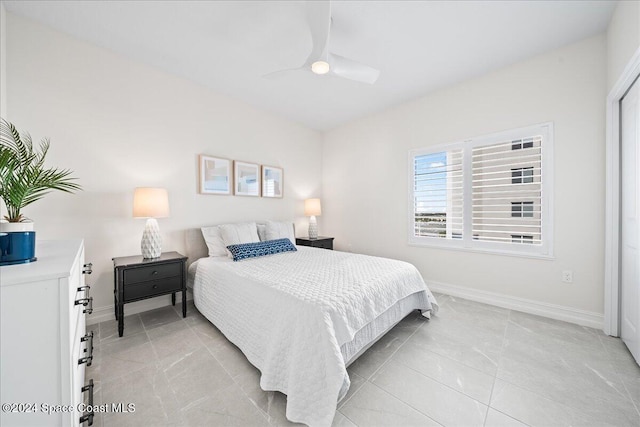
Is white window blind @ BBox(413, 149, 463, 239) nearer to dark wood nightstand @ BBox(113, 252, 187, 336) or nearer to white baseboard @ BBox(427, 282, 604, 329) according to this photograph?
white baseboard @ BBox(427, 282, 604, 329)

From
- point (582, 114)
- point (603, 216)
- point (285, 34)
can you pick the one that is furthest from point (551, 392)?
point (285, 34)

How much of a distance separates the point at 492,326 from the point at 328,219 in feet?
9.69

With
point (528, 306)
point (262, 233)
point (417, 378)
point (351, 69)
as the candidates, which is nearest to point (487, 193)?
point (528, 306)

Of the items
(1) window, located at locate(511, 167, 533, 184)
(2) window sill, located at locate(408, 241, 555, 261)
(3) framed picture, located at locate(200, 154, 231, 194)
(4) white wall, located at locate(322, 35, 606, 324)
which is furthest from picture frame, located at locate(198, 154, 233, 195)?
(1) window, located at locate(511, 167, 533, 184)

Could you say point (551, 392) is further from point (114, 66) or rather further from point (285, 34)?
point (114, 66)

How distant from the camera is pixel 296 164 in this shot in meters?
4.34

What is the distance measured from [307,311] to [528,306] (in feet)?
8.72

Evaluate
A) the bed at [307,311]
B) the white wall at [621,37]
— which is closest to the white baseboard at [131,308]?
the bed at [307,311]

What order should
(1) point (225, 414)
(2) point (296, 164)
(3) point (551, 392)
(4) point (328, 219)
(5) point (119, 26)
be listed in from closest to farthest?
(1) point (225, 414), (3) point (551, 392), (5) point (119, 26), (2) point (296, 164), (4) point (328, 219)

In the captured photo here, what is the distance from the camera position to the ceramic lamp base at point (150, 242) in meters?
2.48

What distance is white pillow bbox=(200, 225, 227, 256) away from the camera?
9.59 ft

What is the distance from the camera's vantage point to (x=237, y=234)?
9.86ft

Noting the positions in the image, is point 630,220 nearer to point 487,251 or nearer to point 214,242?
point 487,251

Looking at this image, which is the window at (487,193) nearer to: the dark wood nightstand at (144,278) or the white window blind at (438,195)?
the white window blind at (438,195)
